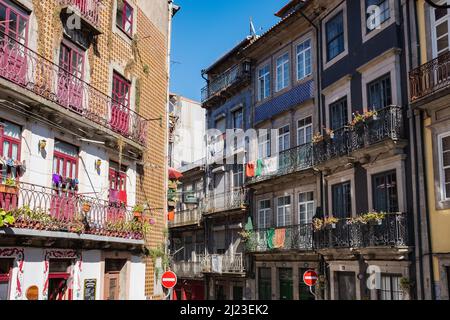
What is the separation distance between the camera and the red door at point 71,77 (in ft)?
46.7

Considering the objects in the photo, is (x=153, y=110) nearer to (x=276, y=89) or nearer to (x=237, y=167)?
(x=276, y=89)

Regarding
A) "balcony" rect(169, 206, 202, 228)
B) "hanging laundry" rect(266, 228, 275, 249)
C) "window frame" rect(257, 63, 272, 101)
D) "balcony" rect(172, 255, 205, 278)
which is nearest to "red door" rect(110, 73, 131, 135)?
"hanging laundry" rect(266, 228, 275, 249)

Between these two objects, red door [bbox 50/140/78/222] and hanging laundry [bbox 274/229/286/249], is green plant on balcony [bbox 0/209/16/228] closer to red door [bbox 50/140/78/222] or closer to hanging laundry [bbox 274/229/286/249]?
red door [bbox 50/140/78/222]

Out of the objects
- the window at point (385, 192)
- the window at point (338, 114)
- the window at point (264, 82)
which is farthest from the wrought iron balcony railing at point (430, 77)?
the window at point (264, 82)

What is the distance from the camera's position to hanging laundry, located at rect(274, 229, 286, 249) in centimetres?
2380

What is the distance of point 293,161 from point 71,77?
460 inches

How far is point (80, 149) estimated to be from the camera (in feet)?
50.2

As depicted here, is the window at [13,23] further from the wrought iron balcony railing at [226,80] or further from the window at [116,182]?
the wrought iron balcony railing at [226,80]

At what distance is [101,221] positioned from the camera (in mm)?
15242

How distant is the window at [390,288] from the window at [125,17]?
1141 cm

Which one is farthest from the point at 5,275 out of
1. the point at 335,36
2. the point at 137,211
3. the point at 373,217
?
the point at 335,36

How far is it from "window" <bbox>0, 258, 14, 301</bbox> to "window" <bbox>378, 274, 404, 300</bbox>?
11104mm

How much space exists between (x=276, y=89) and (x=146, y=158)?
32.3 feet
